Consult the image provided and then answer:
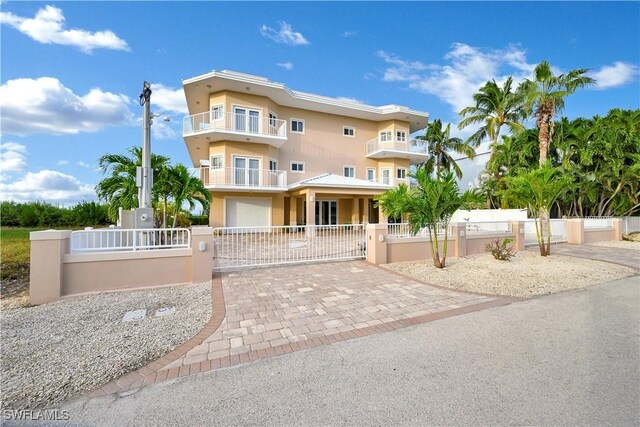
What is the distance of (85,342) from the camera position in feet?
12.2

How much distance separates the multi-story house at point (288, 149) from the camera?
701 inches

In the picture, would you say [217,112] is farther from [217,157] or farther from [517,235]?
[517,235]

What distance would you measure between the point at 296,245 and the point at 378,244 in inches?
104

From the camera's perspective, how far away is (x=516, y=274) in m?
7.47

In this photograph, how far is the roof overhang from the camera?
1688 centimetres

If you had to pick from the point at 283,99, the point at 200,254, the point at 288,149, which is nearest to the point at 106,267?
the point at 200,254

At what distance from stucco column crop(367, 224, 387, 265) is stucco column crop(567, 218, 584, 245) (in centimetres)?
1246

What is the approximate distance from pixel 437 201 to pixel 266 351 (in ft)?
20.0

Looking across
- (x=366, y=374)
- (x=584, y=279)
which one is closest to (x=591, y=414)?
(x=366, y=374)

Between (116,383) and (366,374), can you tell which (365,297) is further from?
(116,383)

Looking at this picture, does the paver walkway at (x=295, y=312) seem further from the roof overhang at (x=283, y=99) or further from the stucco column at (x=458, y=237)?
the roof overhang at (x=283, y=99)

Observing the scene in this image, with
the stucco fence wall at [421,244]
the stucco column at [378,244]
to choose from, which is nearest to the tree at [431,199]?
the stucco column at [378,244]

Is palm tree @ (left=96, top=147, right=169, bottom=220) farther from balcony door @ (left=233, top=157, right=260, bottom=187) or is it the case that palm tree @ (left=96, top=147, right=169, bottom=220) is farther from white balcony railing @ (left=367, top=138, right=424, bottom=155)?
white balcony railing @ (left=367, top=138, right=424, bottom=155)

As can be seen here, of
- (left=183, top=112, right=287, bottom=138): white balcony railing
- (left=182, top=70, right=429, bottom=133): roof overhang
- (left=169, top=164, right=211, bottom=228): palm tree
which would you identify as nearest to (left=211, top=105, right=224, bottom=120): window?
(left=183, top=112, right=287, bottom=138): white balcony railing
